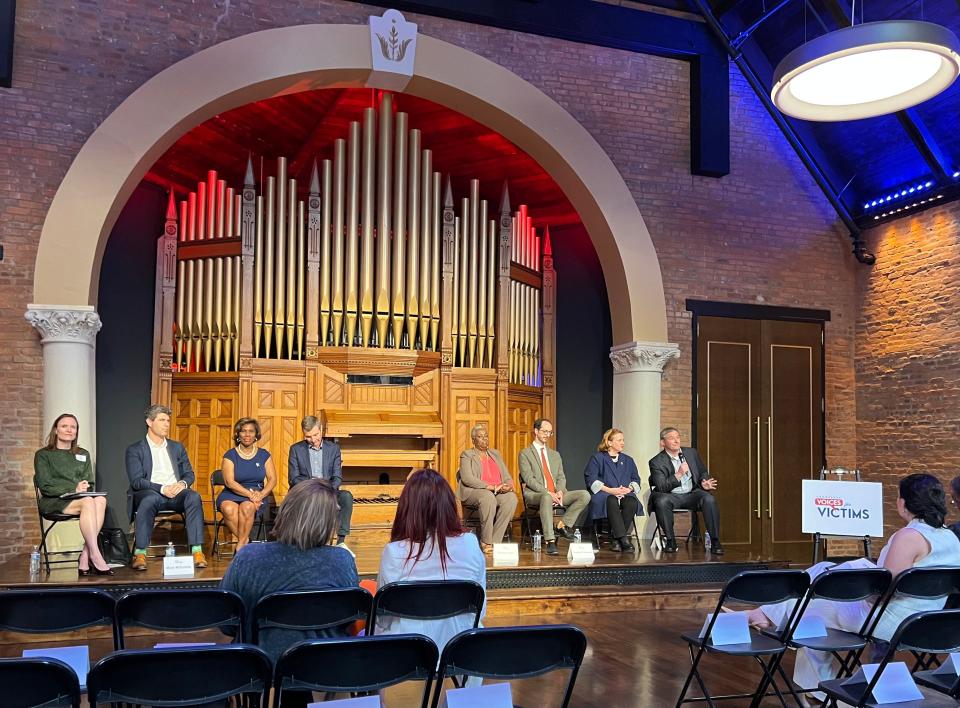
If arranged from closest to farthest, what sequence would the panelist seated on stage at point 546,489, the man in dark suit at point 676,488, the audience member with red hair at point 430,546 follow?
the audience member with red hair at point 430,546 < the panelist seated on stage at point 546,489 < the man in dark suit at point 676,488

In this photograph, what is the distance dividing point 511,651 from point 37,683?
123cm

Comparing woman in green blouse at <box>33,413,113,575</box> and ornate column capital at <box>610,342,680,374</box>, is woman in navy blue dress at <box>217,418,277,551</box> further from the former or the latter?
ornate column capital at <box>610,342,680,374</box>

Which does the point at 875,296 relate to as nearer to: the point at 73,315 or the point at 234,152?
the point at 234,152

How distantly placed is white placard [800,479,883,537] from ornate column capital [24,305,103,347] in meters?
5.48

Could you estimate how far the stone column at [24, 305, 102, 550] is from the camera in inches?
267

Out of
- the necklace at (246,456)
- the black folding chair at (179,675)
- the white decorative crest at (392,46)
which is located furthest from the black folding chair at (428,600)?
the white decorative crest at (392,46)

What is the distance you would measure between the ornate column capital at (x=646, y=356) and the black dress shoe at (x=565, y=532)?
1.72 meters

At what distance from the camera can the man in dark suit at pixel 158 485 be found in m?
6.09

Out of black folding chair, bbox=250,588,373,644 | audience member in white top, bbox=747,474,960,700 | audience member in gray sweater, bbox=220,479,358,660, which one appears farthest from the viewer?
audience member in white top, bbox=747,474,960,700

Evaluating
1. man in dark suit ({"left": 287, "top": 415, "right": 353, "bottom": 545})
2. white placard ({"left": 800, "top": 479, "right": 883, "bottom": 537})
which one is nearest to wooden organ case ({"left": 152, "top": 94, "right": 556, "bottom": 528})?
man in dark suit ({"left": 287, "top": 415, "right": 353, "bottom": 545})

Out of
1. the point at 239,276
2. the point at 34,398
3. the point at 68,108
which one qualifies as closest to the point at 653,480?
the point at 239,276

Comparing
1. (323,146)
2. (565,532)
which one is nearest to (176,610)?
(565,532)

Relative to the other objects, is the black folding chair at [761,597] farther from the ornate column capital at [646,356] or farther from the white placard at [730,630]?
the ornate column capital at [646,356]

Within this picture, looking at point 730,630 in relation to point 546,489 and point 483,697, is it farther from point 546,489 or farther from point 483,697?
point 546,489
